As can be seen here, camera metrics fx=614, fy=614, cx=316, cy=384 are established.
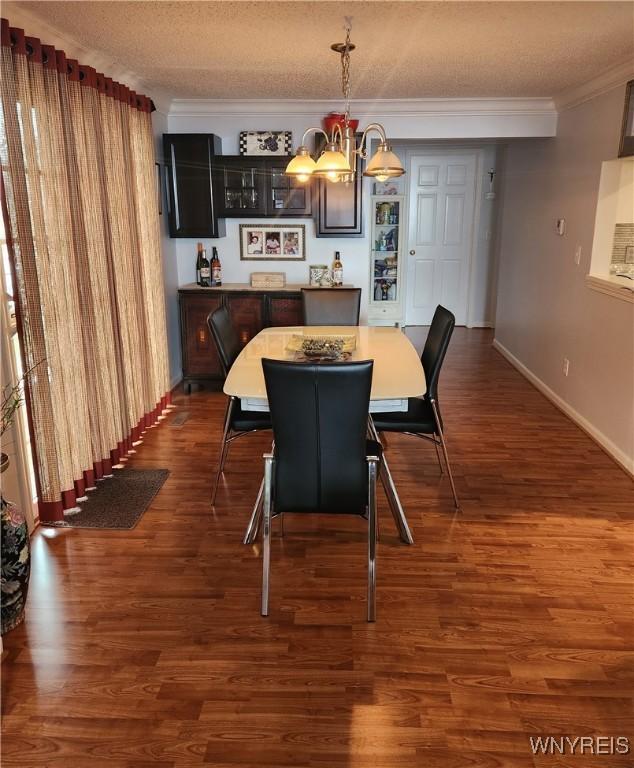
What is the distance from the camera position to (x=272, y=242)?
529 cm

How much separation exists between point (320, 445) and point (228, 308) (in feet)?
9.71

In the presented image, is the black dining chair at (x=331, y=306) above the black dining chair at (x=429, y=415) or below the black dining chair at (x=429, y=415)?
above

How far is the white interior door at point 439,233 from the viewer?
7605 mm

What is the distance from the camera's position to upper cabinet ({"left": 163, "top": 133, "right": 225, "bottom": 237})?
479cm

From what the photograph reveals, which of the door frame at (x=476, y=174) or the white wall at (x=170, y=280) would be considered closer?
the white wall at (x=170, y=280)

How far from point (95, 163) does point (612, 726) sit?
3378mm

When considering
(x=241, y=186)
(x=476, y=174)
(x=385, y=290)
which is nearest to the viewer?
(x=241, y=186)

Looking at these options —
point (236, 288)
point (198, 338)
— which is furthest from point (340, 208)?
point (198, 338)

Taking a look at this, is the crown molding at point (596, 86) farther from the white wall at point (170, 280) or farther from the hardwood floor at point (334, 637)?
the white wall at point (170, 280)

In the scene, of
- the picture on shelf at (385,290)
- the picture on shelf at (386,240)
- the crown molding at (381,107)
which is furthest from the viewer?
the picture on shelf at (385,290)

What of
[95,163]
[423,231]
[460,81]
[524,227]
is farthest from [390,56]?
[423,231]

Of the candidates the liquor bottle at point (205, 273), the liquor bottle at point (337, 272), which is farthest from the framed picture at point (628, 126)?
the liquor bottle at point (205, 273)

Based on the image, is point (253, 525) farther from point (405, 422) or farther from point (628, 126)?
point (628, 126)

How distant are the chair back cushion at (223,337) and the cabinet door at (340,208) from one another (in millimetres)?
1854
